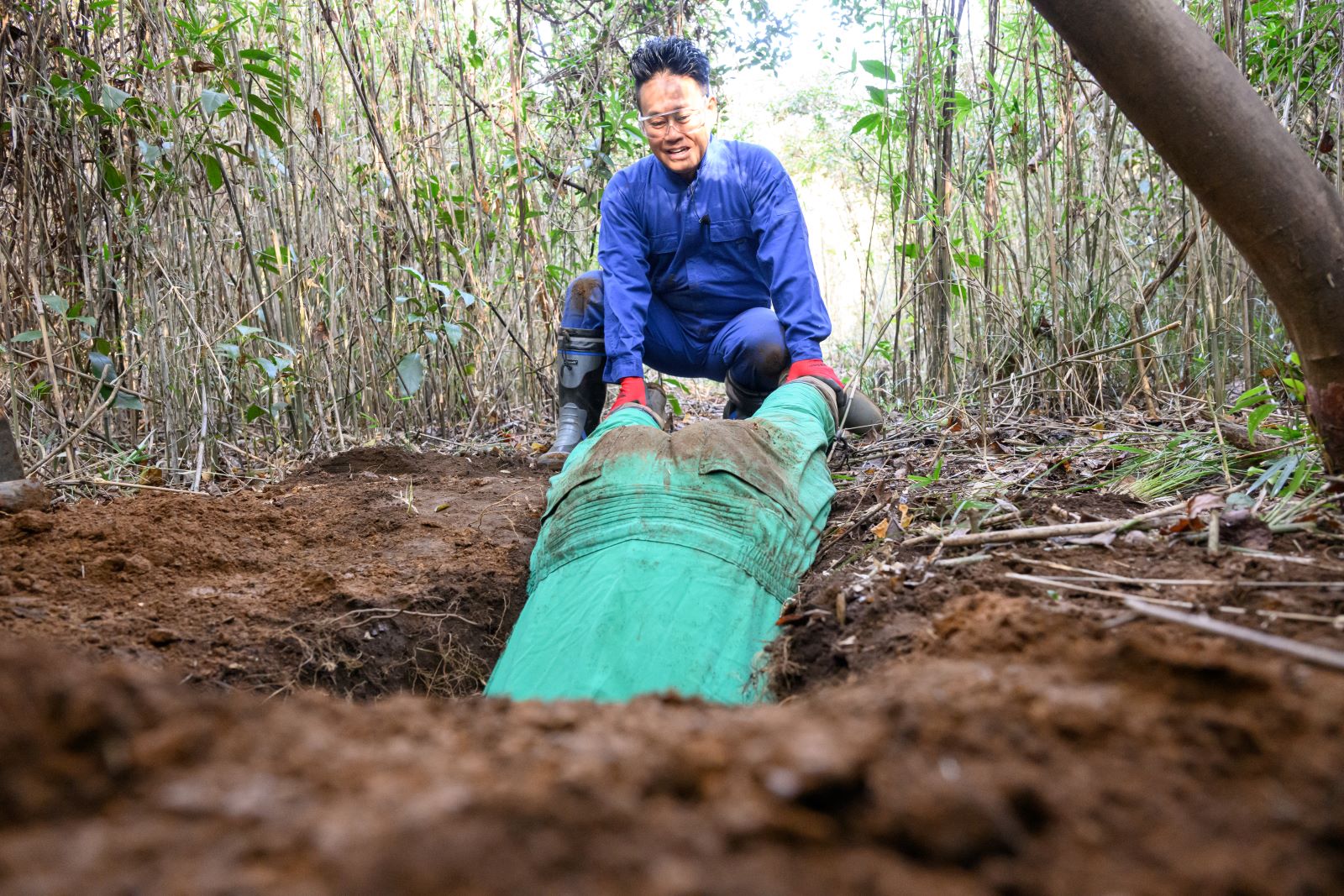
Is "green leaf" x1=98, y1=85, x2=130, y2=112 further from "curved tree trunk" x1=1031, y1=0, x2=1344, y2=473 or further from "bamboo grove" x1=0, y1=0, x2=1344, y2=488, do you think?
"curved tree trunk" x1=1031, y1=0, x2=1344, y2=473

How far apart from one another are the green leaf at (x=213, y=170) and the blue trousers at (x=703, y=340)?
3.63 ft

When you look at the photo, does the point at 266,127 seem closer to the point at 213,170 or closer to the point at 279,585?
the point at 213,170

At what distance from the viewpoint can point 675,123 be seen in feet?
9.06

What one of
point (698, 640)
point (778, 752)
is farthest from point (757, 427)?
point (778, 752)

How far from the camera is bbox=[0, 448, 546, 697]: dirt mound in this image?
1475mm

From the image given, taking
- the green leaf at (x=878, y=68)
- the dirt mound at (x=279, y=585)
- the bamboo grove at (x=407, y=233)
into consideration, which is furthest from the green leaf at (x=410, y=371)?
the green leaf at (x=878, y=68)

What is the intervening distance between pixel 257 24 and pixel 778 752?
3.08 meters

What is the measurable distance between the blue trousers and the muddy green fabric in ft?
2.19

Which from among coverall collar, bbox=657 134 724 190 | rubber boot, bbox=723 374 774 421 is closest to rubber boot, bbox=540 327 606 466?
rubber boot, bbox=723 374 774 421

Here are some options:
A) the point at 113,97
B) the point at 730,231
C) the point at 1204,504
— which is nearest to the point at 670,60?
the point at 730,231

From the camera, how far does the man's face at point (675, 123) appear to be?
8.98 feet

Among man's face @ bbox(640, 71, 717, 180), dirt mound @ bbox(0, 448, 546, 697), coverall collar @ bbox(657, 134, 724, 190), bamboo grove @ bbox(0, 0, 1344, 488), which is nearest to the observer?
dirt mound @ bbox(0, 448, 546, 697)

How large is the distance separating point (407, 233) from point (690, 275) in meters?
1.07

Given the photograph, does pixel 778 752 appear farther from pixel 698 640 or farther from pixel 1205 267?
pixel 1205 267
